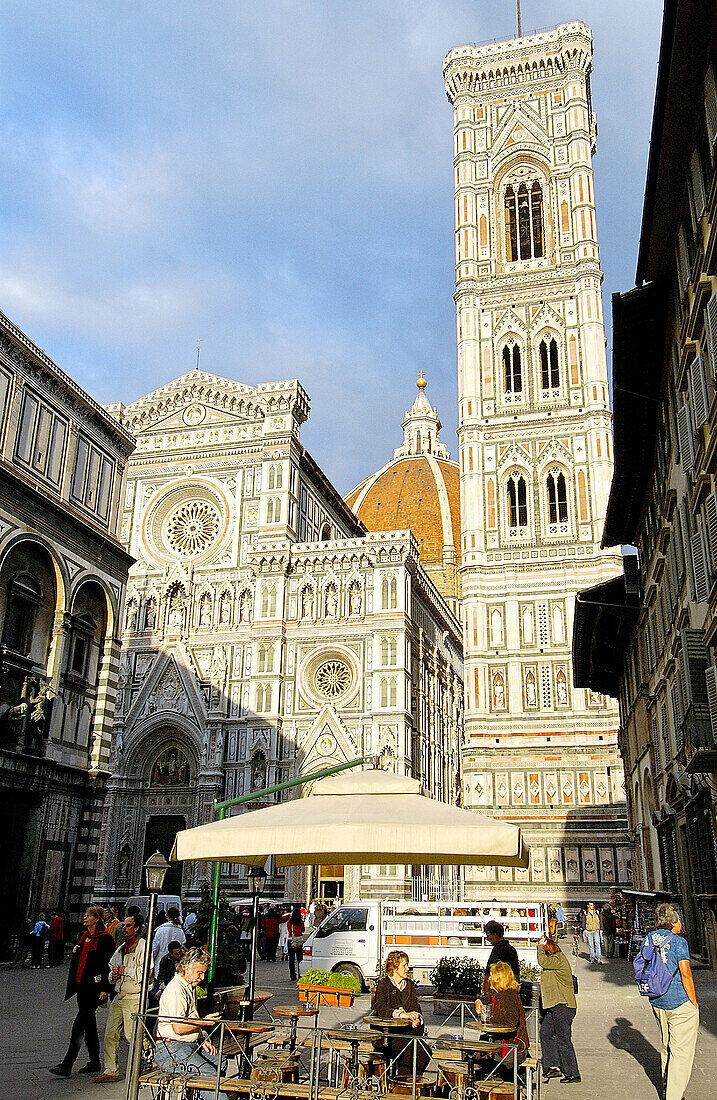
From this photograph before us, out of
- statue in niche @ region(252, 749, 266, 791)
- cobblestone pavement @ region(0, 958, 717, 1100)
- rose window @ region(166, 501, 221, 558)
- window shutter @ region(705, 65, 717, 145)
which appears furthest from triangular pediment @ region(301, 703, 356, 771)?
window shutter @ region(705, 65, 717, 145)

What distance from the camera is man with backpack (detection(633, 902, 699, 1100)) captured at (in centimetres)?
830

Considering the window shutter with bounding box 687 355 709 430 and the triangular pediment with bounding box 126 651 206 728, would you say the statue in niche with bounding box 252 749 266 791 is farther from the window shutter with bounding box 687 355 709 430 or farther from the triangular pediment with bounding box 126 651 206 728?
the window shutter with bounding box 687 355 709 430

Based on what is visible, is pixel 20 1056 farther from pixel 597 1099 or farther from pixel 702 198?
pixel 702 198

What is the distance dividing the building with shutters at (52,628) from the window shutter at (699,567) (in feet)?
46.6

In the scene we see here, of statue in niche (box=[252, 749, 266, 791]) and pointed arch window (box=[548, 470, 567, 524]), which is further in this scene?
pointed arch window (box=[548, 470, 567, 524])

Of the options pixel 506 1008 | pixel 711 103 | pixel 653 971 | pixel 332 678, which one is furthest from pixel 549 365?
pixel 506 1008

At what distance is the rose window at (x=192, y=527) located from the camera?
52.1m

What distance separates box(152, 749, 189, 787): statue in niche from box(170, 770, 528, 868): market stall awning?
3803cm

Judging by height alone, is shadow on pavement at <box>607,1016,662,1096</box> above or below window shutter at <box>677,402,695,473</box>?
below

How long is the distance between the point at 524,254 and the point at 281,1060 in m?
50.3

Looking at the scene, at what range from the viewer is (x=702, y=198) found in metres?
14.7

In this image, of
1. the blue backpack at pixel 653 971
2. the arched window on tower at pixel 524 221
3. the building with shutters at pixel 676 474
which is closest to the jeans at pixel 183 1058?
the blue backpack at pixel 653 971

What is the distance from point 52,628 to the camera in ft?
75.4

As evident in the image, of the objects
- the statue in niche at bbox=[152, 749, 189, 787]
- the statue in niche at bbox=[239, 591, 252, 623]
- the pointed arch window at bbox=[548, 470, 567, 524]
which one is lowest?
the statue in niche at bbox=[152, 749, 189, 787]
